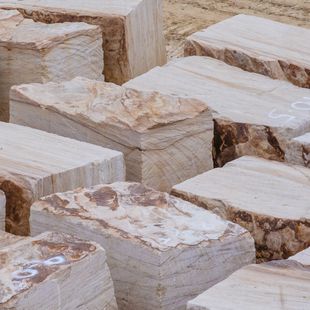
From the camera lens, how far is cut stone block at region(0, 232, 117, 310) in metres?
3.91

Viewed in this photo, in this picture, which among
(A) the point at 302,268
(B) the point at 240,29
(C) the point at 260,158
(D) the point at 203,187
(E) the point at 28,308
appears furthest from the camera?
(B) the point at 240,29

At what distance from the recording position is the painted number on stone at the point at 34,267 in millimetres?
3977

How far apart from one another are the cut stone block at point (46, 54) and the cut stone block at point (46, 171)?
3.07ft

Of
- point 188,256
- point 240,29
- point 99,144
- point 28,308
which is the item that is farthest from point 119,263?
point 240,29

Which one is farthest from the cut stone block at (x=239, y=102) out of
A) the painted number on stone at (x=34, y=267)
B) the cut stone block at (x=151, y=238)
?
the painted number on stone at (x=34, y=267)

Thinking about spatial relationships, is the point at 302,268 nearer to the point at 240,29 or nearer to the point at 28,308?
the point at 28,308

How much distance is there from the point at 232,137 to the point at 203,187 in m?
0.55

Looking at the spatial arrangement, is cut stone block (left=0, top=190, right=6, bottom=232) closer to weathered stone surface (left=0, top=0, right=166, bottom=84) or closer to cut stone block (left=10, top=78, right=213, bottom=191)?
cut stone block (left=10, top=78, right=213, bottom=191)

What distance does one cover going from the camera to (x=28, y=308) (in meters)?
3.89

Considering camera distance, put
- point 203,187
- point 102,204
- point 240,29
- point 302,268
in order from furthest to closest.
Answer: point 240,29 < point 203,187 < point 102,204 < point 302,268

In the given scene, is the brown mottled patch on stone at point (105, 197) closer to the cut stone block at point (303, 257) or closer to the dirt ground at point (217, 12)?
the cut stone block at point (303, 257)

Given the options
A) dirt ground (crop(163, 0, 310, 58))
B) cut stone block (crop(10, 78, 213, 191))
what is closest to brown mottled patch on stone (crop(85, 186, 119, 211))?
cut stone block (crop(10, 78, 213, 191))

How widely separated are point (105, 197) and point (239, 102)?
1.28 meters

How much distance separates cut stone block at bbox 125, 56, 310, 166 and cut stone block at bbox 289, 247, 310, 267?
972mm
